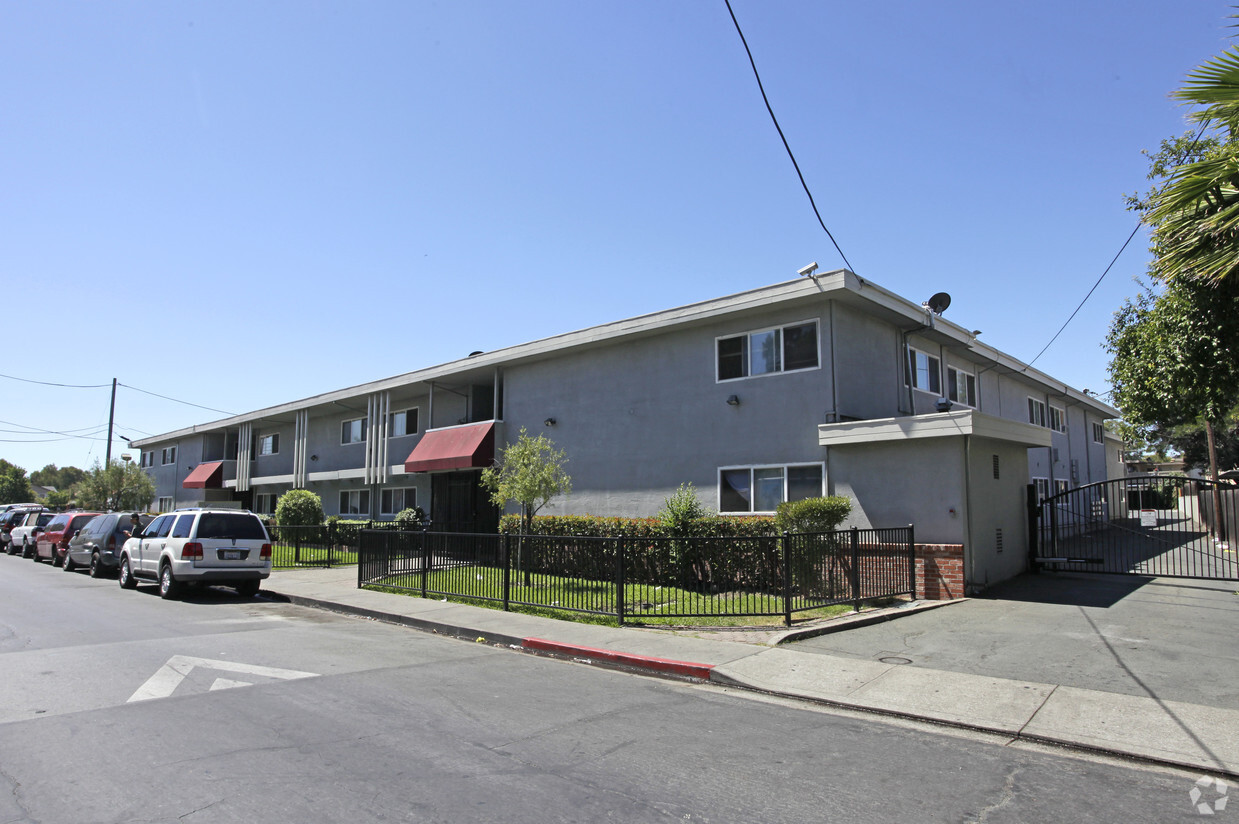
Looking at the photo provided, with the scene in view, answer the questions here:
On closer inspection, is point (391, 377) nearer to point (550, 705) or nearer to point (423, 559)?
point (423, 559)

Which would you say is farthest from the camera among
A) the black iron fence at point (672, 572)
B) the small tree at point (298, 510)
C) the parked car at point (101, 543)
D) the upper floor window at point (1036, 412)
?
the upper floor window at point (1036, 412)

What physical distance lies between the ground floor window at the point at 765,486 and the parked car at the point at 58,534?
19.1 m

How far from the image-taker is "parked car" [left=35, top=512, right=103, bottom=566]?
926 inches

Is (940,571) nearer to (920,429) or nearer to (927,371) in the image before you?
(920,429)

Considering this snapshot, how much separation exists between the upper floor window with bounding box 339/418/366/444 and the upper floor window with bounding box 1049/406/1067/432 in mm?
26681

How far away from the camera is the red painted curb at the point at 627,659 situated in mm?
8641

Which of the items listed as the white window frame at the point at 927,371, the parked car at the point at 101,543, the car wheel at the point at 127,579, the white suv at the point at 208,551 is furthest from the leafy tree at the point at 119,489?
the white window frame at the point at 927,371

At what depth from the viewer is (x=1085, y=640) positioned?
31.6 feet

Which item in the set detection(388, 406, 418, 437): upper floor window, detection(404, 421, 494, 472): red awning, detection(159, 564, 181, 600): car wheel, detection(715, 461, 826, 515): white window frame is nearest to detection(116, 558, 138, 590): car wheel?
detection(159, 564, 181, 600): car wheel

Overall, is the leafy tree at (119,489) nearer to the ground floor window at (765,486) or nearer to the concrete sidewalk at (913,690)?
the concrete sidewalk at (913,690)

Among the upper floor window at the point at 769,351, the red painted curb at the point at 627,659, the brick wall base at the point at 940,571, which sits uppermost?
the upper floor window at the point at 769,351

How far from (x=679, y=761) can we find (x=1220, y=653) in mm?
7462

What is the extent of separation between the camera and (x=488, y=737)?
19.7 feet

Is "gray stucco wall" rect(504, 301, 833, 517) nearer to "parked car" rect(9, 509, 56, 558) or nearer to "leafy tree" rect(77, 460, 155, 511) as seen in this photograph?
"parked car" rect(9, 509, 56, 558)
